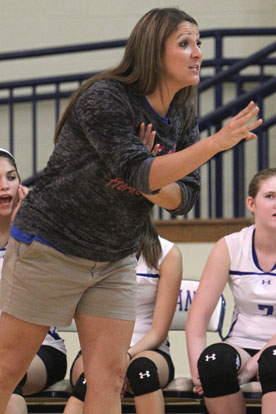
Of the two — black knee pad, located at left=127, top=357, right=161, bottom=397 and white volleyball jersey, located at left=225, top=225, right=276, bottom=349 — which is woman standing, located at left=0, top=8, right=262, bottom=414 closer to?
black knee pad, located at left=127, top=357, right=161, bottom=397

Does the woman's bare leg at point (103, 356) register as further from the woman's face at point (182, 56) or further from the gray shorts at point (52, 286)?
the woman's face at point (182, 56)

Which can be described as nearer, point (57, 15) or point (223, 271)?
point (223, 271)

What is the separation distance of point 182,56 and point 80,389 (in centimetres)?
135

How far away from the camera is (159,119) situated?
2064 mm

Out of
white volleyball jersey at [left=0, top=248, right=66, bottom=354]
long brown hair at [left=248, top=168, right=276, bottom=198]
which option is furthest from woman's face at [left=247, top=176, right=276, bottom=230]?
white volleyball jersey at [left=0, top=248, right=66, bottom=354]

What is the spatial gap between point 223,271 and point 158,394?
0.54 m

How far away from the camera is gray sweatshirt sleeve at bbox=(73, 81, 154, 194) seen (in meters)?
1.85

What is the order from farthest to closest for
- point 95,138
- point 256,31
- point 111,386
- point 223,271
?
point 256,31, point 223,271, point 111,386, point 95,138

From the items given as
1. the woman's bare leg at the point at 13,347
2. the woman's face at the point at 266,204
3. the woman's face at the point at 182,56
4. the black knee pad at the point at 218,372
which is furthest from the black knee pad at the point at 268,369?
the woman's face at the point at 182,56

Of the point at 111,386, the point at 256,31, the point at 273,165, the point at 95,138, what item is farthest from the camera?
A: the point at 273,165

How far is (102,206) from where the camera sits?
2049 millimetres

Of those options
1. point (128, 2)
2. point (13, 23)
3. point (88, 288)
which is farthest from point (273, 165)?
point (88, 288)

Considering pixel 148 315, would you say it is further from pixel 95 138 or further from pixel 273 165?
pixel 273 165

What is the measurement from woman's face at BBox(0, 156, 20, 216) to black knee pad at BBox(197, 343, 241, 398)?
2.76 ft
